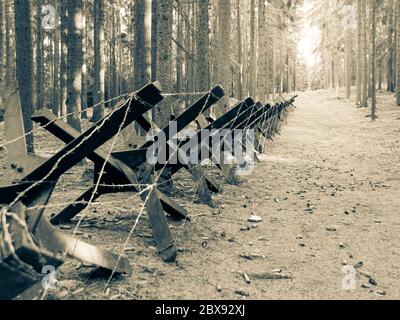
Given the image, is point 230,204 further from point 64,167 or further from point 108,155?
point 64,167

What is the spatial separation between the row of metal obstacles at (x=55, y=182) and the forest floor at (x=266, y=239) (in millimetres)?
306

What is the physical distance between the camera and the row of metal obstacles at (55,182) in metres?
2.16

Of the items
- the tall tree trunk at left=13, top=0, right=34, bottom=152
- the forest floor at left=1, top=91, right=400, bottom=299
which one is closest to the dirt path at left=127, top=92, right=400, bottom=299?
the forest floor at left=1, top=91, right=400, bottom=299

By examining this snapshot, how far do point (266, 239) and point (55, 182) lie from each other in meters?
3.12

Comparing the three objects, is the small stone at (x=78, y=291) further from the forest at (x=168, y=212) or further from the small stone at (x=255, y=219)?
the small stone at (x=255, y=219)

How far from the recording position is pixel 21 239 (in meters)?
2.13

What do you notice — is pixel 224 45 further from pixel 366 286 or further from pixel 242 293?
pixel 242 293

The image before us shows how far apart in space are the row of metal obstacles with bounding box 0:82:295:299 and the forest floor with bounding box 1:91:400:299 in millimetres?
306

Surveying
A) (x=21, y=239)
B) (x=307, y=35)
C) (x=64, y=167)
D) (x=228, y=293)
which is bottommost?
(x=228, y=293)

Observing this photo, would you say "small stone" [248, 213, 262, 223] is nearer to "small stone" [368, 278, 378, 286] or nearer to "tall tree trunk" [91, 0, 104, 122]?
"small stone" [368, 278, 378, 286]

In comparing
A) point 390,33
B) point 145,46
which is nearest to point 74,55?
point 145,46

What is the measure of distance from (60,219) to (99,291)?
1.91 m

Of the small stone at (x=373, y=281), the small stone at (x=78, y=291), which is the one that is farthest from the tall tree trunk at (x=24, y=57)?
the small stone at (x=373, y=281)
